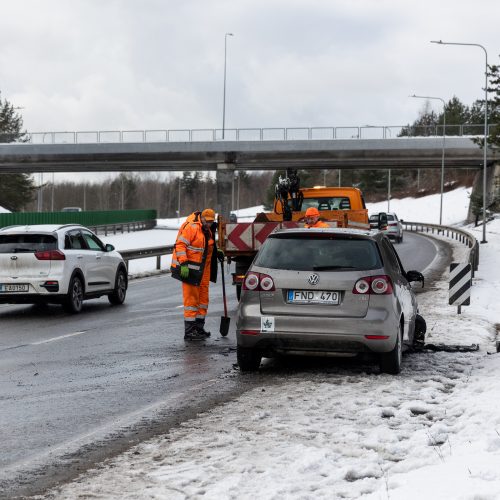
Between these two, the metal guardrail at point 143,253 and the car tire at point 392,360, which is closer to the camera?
the car tire at point 392,360

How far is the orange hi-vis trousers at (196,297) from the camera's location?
12.2m

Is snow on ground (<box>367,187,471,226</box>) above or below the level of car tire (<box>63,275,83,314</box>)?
above

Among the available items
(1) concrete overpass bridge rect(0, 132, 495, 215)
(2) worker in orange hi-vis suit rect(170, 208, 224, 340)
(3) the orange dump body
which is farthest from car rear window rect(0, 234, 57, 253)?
(1) concrete overpass bridge rect(0, 132, 495, 215)

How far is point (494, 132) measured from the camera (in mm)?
40250

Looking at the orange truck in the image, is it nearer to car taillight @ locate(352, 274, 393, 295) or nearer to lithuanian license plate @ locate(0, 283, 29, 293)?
lithuanian license plate @ locate(0, 283, 29, 293)

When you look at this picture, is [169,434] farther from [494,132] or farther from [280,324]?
[494,132]

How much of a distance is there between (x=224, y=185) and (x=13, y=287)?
5397 cm

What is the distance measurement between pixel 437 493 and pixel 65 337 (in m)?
8.66

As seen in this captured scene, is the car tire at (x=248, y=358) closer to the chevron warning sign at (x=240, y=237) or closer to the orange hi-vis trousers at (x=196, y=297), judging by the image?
the orange hi-vis trousers at (x=196, y=297)

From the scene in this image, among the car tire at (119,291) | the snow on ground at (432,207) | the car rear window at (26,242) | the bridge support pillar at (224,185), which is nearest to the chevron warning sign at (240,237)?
the car tire at (119,291)

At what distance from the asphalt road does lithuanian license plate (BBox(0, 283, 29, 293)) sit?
1.59ft

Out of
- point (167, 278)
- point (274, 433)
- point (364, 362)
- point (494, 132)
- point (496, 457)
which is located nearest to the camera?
point (496, 457)

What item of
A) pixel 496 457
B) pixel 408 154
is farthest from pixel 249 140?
pixel 496 457

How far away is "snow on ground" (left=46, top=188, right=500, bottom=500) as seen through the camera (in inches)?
201
